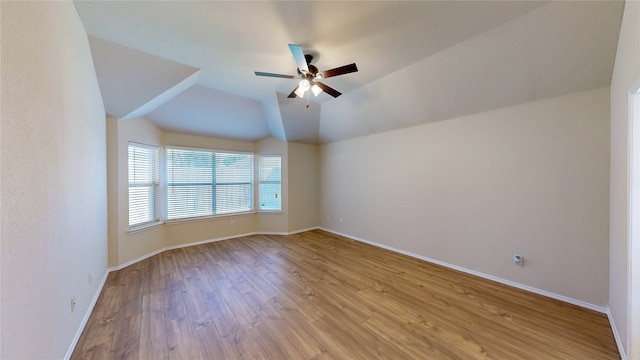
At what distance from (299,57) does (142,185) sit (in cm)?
357

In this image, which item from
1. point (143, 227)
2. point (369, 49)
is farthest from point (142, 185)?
point (369, 49)

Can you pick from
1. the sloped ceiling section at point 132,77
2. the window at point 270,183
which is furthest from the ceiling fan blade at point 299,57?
the window at point 270,183

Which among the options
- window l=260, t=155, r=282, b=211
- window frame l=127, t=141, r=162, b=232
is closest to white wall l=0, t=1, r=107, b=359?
window frame l=127, t=141, r=162, b=232

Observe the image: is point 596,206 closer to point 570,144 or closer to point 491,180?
point 570,144

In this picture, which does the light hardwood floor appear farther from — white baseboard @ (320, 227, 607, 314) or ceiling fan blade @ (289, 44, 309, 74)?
ceiling fan blade @ (289, 44, 309, 74)

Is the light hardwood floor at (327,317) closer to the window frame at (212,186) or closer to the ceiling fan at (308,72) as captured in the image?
the window frame at (212,186)

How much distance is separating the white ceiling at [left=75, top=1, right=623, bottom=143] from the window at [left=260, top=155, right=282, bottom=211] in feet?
6.64

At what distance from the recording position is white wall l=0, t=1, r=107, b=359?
3.47 ft

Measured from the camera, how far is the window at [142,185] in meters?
3.58

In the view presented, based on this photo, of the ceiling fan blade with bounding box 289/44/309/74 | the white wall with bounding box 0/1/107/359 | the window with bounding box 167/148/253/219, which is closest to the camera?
the white wall with bounding box 0/1/107/359

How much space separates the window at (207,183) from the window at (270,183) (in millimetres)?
269

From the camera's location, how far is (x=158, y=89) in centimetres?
294

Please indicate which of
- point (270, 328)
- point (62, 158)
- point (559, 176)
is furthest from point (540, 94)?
point (62, 158)

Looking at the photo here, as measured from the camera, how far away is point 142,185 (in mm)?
3775
